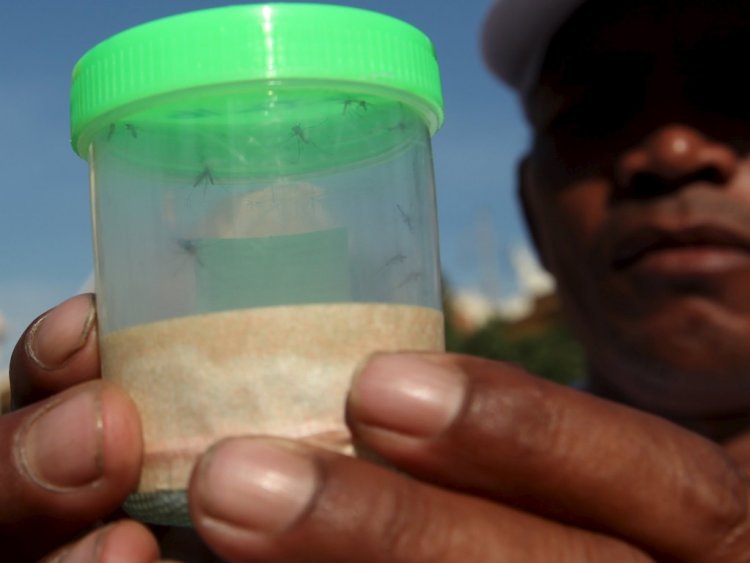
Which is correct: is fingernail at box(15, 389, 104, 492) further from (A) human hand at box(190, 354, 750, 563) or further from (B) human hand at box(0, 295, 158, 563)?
(A) human hand at box(190, 354, 750, 563)

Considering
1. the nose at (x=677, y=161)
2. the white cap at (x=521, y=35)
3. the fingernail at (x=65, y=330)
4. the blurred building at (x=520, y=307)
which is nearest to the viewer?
the fingernail at (x=65, y=330)

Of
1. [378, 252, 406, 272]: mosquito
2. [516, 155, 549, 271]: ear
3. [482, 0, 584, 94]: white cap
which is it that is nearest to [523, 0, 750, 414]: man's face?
[482, 0, 584, 94]: white cap

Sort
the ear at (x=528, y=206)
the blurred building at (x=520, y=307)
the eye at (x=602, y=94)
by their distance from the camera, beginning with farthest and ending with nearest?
the blurred building at (x=520, y=307), the ear at (x=528, y=206), the eye at (x=602, y=94)

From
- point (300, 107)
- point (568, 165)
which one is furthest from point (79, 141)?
point (568, 165)

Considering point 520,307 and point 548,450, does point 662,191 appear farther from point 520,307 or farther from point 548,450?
point 520,307

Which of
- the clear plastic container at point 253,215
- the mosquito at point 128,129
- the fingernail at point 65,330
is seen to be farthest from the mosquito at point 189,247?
the fingernail at point 65,330

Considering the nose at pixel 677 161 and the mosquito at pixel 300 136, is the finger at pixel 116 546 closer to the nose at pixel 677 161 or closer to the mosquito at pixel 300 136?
the mosquito at pixel 300 136

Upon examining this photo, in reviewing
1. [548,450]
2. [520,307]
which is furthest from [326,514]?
[520,307]

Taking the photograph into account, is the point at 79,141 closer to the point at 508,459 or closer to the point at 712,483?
the point at 508,459
